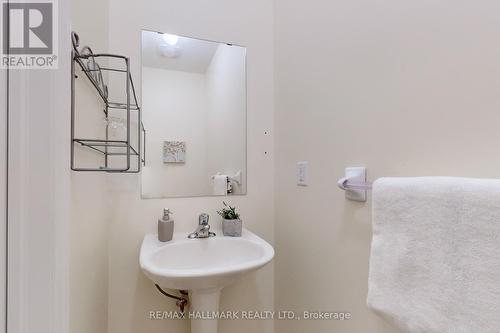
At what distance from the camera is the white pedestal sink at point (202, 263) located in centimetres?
85

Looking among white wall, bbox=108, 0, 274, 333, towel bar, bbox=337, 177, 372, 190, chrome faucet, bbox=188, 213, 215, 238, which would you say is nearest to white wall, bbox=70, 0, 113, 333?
white wall, bbox=108, 0, 274, 333

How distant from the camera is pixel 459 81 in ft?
2.02

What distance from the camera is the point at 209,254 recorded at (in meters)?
1.20

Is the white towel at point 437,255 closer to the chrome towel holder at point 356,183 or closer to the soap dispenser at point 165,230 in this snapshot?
the chrome towel holder at point 356,183

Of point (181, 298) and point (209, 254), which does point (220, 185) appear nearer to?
point (209, 254)

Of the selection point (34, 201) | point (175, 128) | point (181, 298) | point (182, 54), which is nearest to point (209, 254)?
point (181, 298)

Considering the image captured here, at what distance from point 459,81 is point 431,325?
1.90 feet

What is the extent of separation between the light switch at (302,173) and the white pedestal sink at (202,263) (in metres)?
0.33

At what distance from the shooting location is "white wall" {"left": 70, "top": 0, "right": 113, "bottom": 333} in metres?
0.71

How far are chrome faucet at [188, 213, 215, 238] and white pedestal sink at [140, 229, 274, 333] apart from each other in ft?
0.09

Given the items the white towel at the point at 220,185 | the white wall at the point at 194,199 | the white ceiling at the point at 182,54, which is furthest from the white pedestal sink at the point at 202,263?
the white ceiling at the point at 182,54

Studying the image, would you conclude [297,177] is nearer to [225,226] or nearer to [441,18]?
[225,226]

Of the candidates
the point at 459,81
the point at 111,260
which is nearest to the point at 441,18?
the point at 459,81

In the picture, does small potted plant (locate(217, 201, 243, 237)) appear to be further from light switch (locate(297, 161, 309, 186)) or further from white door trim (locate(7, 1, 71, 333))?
white door trim (locate(7, 1, 71, 333))
